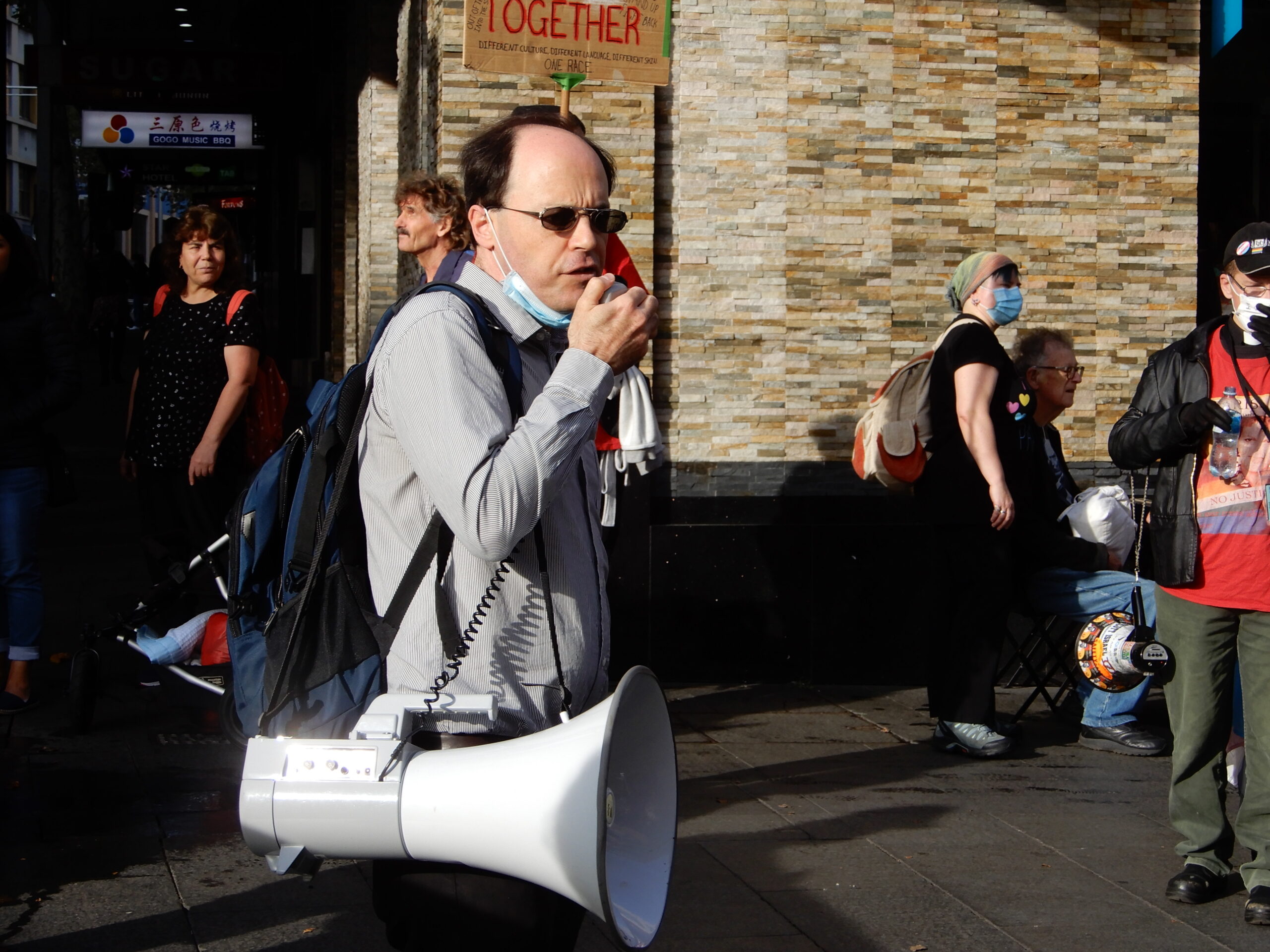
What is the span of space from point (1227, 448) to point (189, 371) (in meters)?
4.29

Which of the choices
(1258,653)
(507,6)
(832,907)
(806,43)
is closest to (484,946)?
(832,907)

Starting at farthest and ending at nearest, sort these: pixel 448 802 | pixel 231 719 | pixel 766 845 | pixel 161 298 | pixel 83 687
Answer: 1. pixel 161 298
2. pixel 83 687
3. pixel 231 719
4. pixel 766 845
5. pixel 448 802

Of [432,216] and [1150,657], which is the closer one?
[1150,657]

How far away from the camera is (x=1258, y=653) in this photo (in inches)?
177

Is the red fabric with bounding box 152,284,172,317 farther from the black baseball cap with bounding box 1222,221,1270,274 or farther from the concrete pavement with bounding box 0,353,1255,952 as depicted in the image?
the black baseball cap with bounding box 1222,221,1270,274

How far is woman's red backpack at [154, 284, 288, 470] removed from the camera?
6727 millimetres

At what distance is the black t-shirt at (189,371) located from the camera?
6613 millimetres

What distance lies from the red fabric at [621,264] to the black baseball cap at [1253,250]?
6.70 feet

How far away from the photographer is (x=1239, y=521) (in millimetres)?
4504

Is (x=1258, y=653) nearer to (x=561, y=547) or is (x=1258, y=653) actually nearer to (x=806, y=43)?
(x=561, y=547)

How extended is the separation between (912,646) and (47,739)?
160 inches

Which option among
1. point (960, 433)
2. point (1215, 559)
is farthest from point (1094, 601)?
point (1215, 559)

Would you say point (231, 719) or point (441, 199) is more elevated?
point (441, 199)

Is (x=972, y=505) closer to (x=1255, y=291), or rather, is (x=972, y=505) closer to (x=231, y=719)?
(x=1255, y=291)
